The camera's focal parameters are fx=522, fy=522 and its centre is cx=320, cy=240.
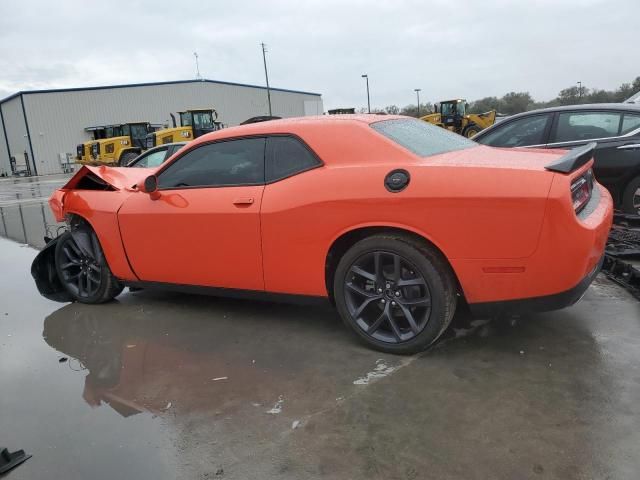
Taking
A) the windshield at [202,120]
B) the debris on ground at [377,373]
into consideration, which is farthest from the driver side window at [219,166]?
the windshield at [202,120]

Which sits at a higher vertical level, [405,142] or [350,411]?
[405,142]

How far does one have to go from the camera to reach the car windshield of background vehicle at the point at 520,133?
6.14 meters

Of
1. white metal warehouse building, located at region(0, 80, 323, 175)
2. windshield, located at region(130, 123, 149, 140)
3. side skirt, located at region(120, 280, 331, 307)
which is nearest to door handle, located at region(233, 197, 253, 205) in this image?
side skirt, located at region(120, 280, 331, 307)

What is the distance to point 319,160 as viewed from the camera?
338 cm

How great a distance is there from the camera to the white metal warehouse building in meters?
49.4

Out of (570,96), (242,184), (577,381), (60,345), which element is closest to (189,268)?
(242,184)

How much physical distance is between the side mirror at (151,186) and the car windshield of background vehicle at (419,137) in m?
1.73

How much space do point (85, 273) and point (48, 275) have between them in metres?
0.47

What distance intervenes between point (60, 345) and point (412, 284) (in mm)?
2668

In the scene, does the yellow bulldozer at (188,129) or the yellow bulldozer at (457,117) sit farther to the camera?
the yellow bulldozer at (457,117)

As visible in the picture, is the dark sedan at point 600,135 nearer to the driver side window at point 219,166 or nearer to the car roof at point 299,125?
the car roof at point 299,125

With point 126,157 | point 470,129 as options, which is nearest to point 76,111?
point 126,157

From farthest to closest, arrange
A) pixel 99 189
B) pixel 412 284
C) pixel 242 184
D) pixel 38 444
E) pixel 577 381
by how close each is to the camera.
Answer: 1. pixel 99 189
2. pixel 242 184
3. pixel 412 284
4. pixel 577 381
5. pixel 38 444

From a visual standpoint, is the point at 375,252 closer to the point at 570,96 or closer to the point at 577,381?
the point at 577,381
